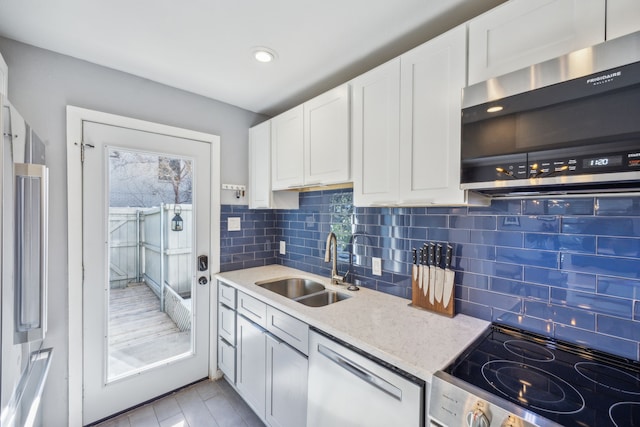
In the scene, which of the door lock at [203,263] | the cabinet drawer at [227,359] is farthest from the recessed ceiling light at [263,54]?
the cabinet drawer at [227,359]

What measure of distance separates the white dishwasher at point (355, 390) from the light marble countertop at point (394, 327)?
0.05 meters

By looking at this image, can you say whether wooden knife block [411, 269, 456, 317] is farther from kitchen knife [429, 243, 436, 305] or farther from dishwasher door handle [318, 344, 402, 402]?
dishwasher door handle [318, 344, 402, 402]

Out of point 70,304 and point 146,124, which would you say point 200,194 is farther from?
point 70,304

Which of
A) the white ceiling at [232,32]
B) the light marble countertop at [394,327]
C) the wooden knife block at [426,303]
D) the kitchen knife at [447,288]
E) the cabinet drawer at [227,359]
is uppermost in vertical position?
the white ceiling at [232,32]

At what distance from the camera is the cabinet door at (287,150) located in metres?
2.06

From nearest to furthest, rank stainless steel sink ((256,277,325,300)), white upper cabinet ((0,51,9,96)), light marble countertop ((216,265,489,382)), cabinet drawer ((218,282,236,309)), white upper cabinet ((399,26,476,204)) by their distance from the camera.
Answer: light marble countertop ((216,265,489,382))
white upper cabinet ((399,26,476,204))
white upper cabinet ((0,51,9,96))
cabinet drawer ((218,282,236,309))
stainless steel sink ((256,277,325,300))

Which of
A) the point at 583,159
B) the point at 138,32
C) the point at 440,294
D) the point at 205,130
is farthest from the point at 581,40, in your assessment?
the point at 205,130

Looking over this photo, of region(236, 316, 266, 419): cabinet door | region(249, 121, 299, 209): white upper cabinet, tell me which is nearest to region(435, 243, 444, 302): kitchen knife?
region(236, 316, 266, 419): cabinet door

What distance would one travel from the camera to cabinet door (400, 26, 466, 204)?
1238 millimetres

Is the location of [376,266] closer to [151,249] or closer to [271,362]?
[271,362]

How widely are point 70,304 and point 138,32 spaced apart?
5.62ft

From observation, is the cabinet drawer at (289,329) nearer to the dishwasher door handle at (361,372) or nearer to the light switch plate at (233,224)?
the dishwasher door handle at (361,372)

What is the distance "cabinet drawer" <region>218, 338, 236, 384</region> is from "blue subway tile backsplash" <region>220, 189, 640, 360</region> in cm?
115

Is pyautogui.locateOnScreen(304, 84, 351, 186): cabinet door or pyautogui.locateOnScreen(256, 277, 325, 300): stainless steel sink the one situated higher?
pyautogui.locateOnScreen(304, 84, 351, 186): cabinet door
